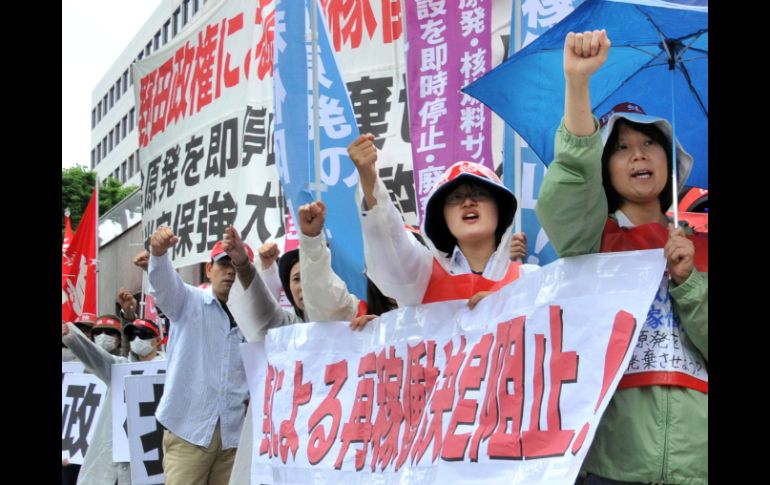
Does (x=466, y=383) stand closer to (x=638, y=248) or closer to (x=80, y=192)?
(x=638, y=248)

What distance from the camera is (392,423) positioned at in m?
3.94

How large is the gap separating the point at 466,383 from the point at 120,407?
4334 millimetres

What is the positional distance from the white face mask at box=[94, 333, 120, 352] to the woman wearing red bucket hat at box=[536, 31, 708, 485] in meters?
6.16

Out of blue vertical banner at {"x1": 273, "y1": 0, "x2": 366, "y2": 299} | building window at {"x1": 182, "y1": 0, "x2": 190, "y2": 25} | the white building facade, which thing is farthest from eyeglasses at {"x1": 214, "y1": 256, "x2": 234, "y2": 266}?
the white building facade

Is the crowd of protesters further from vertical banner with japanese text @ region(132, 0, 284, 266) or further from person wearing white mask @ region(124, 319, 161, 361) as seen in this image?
person wearing white mask @ region(124, 319, 161, 361)

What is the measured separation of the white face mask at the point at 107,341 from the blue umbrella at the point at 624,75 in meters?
5.77

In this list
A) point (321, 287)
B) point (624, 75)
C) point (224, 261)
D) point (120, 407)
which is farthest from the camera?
point (120, 407)

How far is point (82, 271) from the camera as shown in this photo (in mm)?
12781

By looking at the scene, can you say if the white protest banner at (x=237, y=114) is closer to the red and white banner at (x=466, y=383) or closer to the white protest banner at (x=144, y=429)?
the white protest banner at (x=144, y=429)

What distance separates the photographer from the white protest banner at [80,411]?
27.7ft

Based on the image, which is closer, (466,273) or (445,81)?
(466,273)

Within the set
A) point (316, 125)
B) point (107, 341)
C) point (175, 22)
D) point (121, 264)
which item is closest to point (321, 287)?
point (316, 125)
